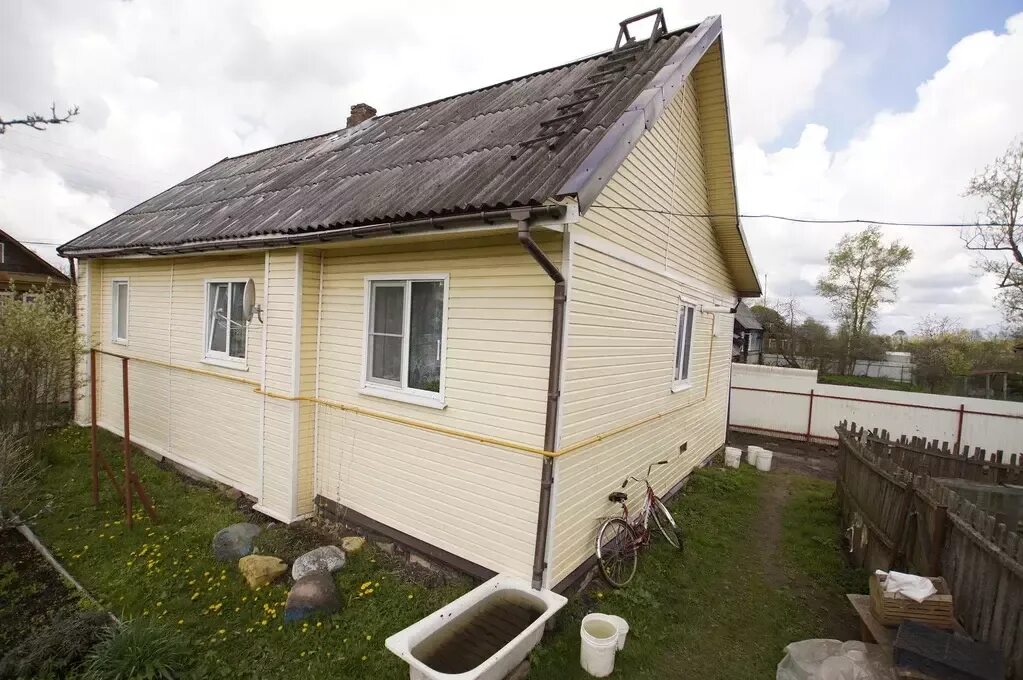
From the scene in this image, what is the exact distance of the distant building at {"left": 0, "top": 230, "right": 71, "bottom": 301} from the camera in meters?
20.5

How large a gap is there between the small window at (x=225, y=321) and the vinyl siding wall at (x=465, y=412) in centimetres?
226

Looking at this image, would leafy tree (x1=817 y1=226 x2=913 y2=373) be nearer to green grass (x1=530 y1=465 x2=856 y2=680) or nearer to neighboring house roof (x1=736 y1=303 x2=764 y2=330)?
neighboring house roof (x1=736 y1=303 x2=764 y2=330)

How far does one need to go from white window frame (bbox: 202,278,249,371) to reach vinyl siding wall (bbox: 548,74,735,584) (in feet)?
17.4

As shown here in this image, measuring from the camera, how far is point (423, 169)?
6219 mm

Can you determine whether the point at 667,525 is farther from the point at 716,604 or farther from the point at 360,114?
the point at 360,114

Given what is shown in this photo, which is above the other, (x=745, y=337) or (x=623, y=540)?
(x=745, y=337)

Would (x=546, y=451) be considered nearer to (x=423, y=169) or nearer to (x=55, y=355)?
(x=423, y=169)

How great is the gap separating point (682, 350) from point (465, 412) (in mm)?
4987

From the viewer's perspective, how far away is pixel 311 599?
184 inches

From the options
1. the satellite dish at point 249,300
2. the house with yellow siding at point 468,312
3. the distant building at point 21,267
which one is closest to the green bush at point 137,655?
the house with yellow siding at point 468,312

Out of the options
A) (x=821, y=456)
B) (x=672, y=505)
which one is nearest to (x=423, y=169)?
(x=672, y=505)

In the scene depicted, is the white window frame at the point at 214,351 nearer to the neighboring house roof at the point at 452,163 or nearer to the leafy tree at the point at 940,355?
the neighboring house roof at the point at 452,163

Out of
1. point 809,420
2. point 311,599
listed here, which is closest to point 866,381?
point 809,420

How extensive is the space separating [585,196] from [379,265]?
2963 mm
